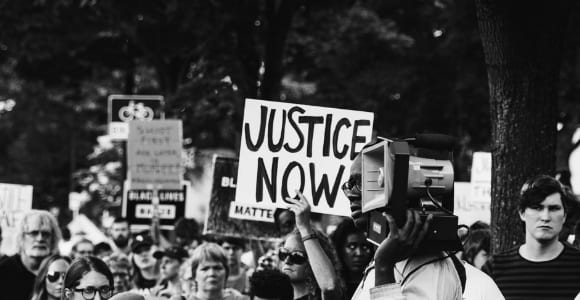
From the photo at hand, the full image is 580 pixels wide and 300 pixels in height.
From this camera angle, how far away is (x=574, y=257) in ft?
20.1

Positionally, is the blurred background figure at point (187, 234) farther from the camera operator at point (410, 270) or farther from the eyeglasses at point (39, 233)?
the camera operator at point (410, 270)

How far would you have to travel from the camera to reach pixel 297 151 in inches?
291

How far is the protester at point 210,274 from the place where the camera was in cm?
743

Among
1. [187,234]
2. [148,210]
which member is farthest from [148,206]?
[187,234]

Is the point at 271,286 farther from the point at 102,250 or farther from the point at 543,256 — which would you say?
the point at 102,250

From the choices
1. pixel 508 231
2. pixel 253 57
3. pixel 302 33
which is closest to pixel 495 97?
pixel 508 231

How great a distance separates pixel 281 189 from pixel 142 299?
8.06 feet

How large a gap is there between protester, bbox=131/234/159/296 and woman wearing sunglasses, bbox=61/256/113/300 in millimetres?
3326

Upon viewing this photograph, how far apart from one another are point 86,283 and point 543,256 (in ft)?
8.43

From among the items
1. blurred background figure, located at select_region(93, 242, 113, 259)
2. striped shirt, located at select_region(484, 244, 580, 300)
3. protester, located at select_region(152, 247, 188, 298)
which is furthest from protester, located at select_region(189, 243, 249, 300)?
blurred background figure, located at select_region(93, 242, 113, 259)

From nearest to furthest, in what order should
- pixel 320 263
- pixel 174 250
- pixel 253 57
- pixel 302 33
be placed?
pixel 320 263, pixel 174 250, pixel 253 57, pixel 302 33

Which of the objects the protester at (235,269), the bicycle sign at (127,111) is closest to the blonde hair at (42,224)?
the protester at (235,269)

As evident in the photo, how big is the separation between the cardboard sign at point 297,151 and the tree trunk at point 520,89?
0.89 metres

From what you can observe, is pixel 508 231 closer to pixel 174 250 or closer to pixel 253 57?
pixel 174 250
